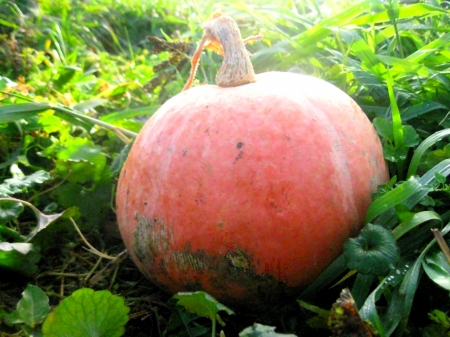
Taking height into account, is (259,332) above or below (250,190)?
below

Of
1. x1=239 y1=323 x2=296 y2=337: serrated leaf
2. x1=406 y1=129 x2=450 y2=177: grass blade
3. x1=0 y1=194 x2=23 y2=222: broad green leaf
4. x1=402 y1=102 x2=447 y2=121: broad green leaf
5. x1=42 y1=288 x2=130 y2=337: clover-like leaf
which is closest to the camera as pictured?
x1=239 y1=323 x2=296 y2=337: serrated leaf

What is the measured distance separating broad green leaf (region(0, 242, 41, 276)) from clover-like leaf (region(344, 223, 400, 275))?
980 mm

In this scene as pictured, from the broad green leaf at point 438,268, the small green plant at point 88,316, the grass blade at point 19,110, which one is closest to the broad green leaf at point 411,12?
the broad green leaf at point 438,268

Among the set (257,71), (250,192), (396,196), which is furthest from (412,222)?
(257,71)

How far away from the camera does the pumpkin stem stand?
1.61 m

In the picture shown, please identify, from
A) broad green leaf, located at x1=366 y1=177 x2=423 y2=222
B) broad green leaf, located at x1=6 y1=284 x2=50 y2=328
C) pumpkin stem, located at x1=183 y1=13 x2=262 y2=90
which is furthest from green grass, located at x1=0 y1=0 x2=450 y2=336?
pumpkin stem, located at x1=183 y1=13 x2=262 y2=90

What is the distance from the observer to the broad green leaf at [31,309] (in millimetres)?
1377

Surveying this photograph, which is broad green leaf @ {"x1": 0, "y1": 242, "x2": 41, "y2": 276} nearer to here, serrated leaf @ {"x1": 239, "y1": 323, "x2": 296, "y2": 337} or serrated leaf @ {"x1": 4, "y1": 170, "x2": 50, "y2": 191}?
serrated leaf @ {"x1": 4, "y1": 170, "x2": 50, "y2": 191}

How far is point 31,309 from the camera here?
4.57 ft

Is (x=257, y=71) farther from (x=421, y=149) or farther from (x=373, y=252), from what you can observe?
(x=373, y=252)

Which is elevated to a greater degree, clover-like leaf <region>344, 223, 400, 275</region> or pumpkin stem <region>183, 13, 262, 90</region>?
pumpkin stem <region>183, 13, 262, 90</region>

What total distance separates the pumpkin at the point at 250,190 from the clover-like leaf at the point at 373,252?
0.12 metres

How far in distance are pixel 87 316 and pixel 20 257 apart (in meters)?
0.48

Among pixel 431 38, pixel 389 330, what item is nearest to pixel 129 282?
pixel 389 330
